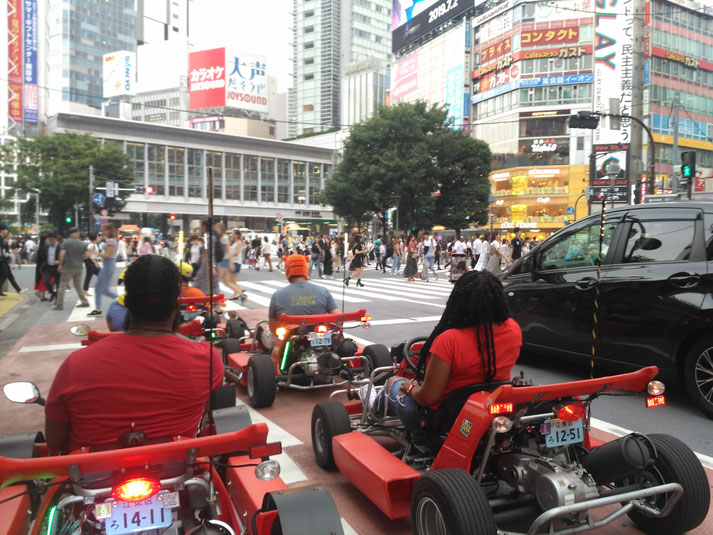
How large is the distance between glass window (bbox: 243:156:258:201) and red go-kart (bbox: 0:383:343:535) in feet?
243

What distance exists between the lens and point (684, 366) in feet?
17.0

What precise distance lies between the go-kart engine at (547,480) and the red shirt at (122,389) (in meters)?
1.60

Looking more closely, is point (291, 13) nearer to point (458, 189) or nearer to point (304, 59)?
point (304, 59)

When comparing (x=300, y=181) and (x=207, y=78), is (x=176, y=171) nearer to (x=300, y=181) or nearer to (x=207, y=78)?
(x=300, y=181)

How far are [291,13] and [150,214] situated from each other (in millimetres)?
82362

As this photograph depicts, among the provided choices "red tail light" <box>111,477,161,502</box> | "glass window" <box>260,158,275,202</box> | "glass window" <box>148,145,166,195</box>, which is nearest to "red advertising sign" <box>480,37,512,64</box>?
"glass window" <box>260,158,275,202</box>

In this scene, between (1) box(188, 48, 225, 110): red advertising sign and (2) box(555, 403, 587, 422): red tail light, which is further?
(1) box(188, 48, 225, 110): red advertising sign

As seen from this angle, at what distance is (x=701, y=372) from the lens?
16.7ft

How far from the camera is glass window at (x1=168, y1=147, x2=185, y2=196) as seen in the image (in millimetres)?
67688

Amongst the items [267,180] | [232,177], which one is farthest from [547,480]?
[267,180]

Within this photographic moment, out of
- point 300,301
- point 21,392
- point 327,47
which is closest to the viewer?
point 21,392

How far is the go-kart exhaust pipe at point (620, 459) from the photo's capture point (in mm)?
2660

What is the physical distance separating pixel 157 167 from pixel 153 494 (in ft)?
229

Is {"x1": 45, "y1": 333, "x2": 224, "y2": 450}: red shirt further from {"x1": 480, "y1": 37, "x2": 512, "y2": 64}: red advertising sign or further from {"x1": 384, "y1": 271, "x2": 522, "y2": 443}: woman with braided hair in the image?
{"x1": 480, "y1": 37, "x2": 512, "y2": 64}: red advertising sign
